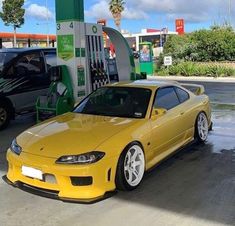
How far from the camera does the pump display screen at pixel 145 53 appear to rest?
27.3 metres

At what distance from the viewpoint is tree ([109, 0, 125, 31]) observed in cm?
5609

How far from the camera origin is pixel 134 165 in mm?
5434

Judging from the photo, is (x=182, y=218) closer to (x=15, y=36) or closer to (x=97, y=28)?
(x=97, y=28)

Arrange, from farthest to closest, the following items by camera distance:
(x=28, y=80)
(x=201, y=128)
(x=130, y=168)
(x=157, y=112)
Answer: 1. (x=28, y=80)
2. (x=201, y=128)
3. (x=157, y=112)
4. (x=130, y=168)

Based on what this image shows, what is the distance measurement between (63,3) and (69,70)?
4.89 ft

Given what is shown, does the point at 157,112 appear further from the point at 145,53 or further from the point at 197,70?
the point at 145,53

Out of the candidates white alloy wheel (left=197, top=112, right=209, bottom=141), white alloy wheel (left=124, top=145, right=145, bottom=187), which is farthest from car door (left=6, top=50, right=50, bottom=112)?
white alloy wheel (left=124, top=145, right=145, bottom=187)

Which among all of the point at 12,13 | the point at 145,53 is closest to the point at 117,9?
the point at 12,13

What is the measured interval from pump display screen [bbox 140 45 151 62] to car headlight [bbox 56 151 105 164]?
22848mm

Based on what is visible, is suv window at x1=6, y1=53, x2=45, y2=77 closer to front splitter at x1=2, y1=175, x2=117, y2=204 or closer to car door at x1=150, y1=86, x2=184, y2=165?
car door at x1=150, y1=86, x2=184, y2=165

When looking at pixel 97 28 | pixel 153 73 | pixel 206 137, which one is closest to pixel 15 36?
pixel 153 73

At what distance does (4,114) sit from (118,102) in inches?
158

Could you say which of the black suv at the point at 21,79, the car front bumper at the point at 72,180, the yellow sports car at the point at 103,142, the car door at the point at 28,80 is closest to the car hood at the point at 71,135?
the yellow sports car at the point at 103,142

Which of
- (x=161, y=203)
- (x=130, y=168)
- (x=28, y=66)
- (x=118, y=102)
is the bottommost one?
(x=161, y=203)
